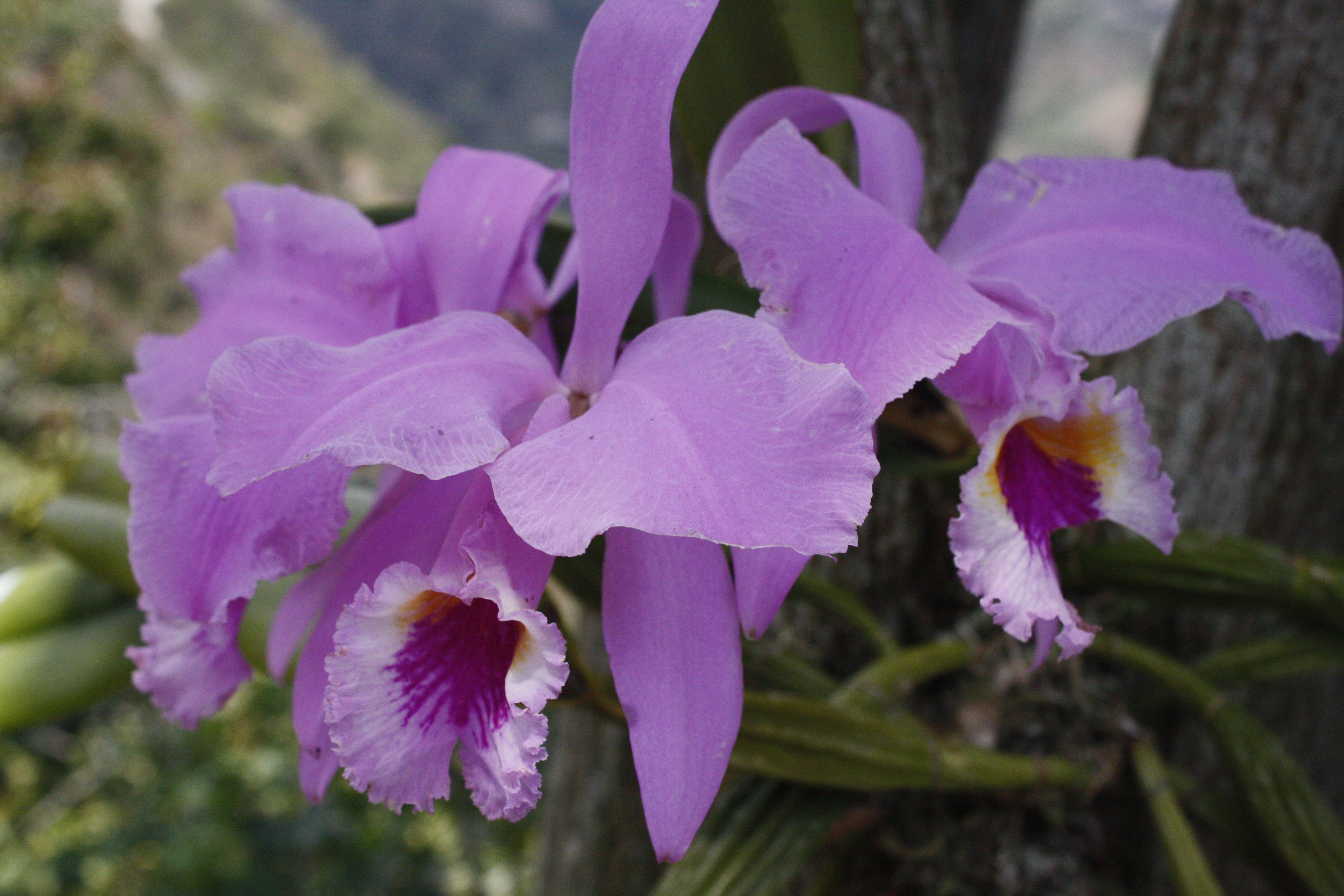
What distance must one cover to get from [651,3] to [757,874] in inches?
20.4

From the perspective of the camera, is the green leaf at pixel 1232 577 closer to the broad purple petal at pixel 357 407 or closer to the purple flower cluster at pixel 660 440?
the purple flower cluster at pixel 660 440

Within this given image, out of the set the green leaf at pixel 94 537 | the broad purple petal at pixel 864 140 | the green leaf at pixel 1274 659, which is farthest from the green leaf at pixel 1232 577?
the green leaf at pixel 94 537

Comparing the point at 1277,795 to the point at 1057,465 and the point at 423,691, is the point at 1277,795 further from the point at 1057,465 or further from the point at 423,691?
the point at 423,691

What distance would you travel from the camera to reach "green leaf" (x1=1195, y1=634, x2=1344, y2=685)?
0.67 meters

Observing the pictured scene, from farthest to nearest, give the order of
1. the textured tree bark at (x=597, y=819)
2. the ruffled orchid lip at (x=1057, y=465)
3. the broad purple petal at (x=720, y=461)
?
the textured tree bark at (x=597, y=819)
the ruffled orchid lip at (x=1057, y=465)
the broad purple petal at (x=720, y=461)

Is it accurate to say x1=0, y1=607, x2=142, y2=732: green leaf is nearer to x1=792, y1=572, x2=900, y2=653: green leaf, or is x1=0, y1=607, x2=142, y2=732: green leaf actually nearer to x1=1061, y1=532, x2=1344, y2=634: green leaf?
x1=792, y1=572, x2=900, y2=653: green leaf

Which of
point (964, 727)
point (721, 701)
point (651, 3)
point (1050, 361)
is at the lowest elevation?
point (964, 727)

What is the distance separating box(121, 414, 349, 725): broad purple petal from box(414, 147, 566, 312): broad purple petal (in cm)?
13

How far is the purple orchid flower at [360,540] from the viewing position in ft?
1.11

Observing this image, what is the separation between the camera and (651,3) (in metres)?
0.36

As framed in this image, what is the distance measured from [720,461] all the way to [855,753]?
32 cm

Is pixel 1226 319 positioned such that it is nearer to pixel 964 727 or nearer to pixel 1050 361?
pixel 964 727

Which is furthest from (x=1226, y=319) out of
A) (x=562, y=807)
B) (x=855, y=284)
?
(x=562, y=807)

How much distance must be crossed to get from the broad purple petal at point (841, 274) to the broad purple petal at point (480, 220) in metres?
0.14
